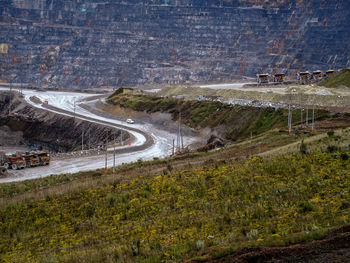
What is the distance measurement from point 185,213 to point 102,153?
4063 cm

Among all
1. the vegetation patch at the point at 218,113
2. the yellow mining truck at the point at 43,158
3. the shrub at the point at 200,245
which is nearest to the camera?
the shrub at the point at 200,245

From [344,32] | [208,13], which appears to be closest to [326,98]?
[344,32]

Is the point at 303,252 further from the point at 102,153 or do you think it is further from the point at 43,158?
the point at 102,153

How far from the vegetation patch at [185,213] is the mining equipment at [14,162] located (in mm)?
25961

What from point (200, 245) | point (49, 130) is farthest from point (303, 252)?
point (49, 130)

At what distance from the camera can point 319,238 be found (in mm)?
12789

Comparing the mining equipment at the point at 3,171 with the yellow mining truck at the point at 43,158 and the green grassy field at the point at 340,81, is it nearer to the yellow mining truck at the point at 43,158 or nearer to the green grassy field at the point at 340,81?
the yellow mining truck at the point at 43,158

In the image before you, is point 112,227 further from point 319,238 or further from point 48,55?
point 48,55

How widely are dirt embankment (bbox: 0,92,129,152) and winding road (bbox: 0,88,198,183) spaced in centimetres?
250

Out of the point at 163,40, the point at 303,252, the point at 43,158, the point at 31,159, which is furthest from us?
the point at 163,40

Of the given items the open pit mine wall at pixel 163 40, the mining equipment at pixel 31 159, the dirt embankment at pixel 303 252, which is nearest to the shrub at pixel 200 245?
the dirt embankment at pixel 303 252

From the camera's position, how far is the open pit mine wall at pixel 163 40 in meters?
157

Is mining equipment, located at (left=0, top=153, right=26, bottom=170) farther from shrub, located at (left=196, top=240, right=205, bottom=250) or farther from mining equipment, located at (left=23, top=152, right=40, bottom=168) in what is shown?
shrub, located at (left=196, top=240, right=205, bottom=250)

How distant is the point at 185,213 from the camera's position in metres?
18.4
